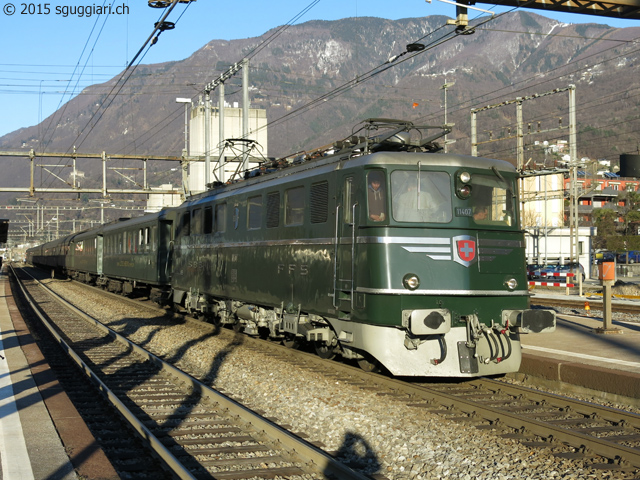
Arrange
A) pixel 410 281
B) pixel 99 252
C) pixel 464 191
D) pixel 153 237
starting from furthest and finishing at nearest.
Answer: pixel 99 252 < pixel 153 237 < pixel 464 191 < pixel 410 281

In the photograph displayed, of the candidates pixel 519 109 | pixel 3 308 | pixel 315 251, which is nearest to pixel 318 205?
pixel 315 251

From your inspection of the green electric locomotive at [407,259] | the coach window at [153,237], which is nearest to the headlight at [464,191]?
the green electric locomotive at [407,259]

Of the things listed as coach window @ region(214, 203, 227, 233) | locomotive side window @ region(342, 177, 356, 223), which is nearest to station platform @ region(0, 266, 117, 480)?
locomotive side window @ region(342, 177, 356, 223)

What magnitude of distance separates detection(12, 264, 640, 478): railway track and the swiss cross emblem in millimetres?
1767

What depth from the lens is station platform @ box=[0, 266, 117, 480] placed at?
18.7 feet

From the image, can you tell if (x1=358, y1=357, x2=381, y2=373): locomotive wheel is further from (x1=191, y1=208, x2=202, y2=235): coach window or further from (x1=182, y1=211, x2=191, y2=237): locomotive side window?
(x1=182, y1=211, x2=191, y2=237): locomotive side window

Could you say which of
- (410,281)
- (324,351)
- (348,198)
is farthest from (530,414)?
(324,351)

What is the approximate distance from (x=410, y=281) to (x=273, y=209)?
13.1 ft

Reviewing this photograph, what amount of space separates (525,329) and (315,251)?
335 centimetres

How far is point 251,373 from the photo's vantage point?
11.0 m

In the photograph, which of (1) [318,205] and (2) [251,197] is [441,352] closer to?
(1) [318,205]

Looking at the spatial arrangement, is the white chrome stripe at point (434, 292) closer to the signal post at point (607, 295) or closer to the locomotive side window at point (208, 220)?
the signal post at point (607, 295)

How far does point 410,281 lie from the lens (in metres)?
9.14

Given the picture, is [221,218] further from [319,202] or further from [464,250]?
[464,250]
